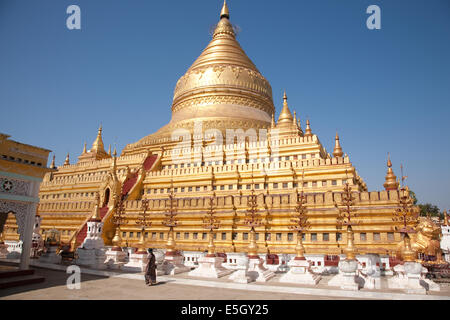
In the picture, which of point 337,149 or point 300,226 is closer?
point 300,226

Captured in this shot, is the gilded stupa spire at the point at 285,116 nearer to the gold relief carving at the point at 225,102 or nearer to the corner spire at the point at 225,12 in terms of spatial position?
the gold relief carving at the point at 225,102

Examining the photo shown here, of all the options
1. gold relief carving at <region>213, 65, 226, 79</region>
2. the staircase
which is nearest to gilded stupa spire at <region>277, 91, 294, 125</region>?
gold relief carving at <region>213, 65, 226, 79</region>

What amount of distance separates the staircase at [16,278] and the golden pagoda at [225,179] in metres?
12.1

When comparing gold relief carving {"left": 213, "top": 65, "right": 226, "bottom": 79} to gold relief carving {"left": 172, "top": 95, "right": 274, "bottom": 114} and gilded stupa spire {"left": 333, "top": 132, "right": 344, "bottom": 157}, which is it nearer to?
gold relief carving {"left": 172, "top": 95, "right": 274, "bottom": 114}

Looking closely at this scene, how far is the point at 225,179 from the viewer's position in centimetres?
2805

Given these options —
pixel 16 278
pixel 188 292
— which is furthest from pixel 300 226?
pixel 16 278

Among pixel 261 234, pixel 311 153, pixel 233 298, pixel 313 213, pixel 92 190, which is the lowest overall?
pixel 233 298

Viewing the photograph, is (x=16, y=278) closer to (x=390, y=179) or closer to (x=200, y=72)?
(x=390, y=179)

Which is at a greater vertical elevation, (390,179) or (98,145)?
(98,145)

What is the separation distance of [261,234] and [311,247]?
360cm

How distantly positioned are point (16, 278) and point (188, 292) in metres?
6.76
